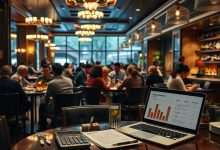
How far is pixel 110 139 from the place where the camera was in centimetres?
171

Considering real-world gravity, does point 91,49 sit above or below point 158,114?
above

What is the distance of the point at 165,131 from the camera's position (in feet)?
6.21

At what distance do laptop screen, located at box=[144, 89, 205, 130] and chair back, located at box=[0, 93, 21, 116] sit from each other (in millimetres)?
2701

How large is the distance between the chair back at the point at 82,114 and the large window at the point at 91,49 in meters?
20.1

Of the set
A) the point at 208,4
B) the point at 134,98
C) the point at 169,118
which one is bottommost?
the point at 134,98

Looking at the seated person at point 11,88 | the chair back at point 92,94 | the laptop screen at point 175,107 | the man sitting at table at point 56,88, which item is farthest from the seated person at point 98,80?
the laptop screen at point 175,107

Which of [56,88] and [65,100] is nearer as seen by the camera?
[65,100]

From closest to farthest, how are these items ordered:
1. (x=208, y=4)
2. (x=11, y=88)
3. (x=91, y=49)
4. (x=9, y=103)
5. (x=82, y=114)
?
(x=82, y=114), (x=208, y=4), (x=9, y=103), (x=11, y=88), (x=91, y=49)

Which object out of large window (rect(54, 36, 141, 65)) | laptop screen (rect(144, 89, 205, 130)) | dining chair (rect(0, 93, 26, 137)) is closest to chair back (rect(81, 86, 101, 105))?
dining chair (rect(0, 93, 26, 137))

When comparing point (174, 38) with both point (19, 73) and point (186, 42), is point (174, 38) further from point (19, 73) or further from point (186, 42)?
point (19, 73)

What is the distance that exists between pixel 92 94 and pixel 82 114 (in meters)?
3.04

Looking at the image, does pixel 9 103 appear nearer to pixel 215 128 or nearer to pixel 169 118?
pixel 169 118

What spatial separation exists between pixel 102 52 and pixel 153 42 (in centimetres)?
684

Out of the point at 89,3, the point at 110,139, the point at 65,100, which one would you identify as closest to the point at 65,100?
the point at 65,100
